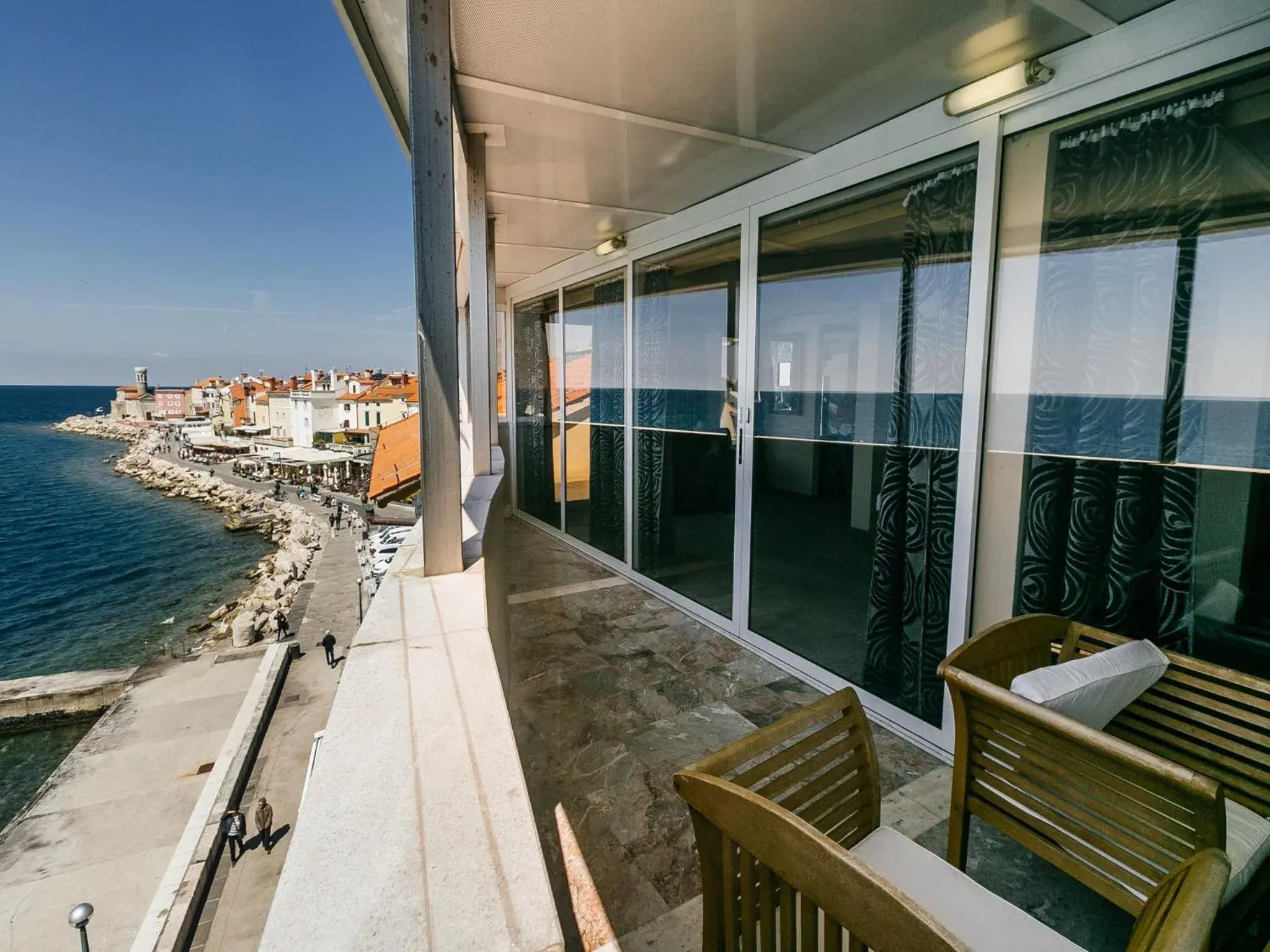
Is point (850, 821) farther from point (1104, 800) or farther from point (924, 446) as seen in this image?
point (924, 446)

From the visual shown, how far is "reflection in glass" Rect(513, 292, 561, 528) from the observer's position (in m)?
5.80

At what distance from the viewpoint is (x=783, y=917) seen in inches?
35.7

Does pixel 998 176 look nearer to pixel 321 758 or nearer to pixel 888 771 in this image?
pixel 888 771

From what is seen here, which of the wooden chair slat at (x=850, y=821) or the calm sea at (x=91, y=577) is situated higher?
the wooden chair slat at (x=850, y=821)

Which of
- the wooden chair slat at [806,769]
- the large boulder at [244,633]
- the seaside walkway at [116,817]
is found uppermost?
the wooden chair slat at [806,769]

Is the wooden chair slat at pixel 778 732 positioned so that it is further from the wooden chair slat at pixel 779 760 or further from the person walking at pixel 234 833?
the person walking at pixel 234 833

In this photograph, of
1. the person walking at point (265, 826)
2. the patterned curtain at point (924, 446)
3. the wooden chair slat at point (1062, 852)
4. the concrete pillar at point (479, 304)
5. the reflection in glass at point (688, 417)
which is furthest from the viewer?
the person walking at point (265, 826)

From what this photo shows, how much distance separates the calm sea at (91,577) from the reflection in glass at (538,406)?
1479cm

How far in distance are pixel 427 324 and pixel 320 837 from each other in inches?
53.0

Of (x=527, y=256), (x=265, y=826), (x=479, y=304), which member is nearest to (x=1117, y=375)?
(x=479, y=304)

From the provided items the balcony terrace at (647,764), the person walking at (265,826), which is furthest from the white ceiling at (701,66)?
the person walking at (265,826)

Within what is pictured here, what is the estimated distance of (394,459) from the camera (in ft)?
19.8

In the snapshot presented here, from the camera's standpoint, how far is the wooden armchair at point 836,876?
2.37 feet

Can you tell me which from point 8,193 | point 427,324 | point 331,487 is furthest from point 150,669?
point 8,193
